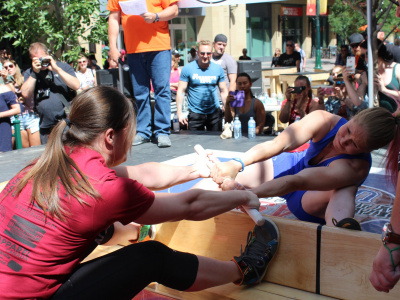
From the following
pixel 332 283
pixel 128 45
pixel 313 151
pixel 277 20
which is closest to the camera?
pixel 332 283

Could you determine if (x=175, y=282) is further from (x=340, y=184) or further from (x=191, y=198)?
(x=340, y=184)

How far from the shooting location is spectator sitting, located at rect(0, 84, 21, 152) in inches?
203

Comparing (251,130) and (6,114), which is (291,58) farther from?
(6,114)

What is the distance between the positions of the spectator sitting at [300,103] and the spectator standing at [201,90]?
3.04 feet

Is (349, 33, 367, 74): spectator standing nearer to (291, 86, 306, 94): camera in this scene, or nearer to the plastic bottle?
(291, 86, 306, 94): camera

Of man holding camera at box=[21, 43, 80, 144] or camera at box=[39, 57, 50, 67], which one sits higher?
camera at box=[39, 57, 50, 67]

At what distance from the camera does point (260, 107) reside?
5.49 meters

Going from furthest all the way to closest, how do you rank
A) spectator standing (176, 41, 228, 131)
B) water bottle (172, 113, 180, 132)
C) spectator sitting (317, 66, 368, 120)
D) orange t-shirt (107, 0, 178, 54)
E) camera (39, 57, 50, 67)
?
water bottle (172, 113, 180, 132) → spectator standing (176, 41, 228, 131) → spectator sitting (317, 66, 368, 120) → camera (39, 57, 50, 67) → orange t-shirt (107, 0, 178, 54)

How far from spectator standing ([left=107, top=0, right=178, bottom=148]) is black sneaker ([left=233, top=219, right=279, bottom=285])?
2.47m

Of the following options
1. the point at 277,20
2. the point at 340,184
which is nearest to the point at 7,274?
the point at 340,184

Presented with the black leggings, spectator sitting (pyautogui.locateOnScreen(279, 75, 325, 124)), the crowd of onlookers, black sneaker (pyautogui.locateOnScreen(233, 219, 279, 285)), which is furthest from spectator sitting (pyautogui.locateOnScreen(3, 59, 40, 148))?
the black leggings

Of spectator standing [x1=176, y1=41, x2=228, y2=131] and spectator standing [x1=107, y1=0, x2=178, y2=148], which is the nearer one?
spectator standing [x1=107, y1=0, x2=178, y2=148]

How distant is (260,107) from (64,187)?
13.5ft

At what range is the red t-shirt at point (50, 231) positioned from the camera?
1.58 metres
